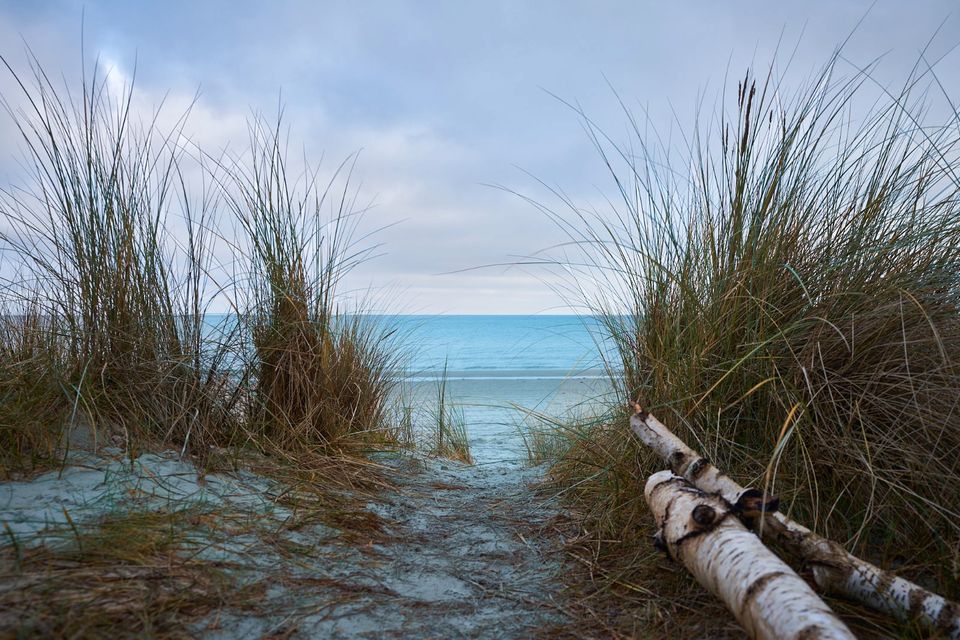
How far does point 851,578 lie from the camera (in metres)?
1.35

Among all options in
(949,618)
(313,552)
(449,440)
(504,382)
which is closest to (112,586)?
(313,552)

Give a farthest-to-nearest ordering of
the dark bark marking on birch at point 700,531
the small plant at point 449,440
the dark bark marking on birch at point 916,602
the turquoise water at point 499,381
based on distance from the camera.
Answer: the small plant at point 449,440
the turquoise water at point 499,381
the dark bark marking on birch at point 700,531
the dark bark marking on birch at point 916,602

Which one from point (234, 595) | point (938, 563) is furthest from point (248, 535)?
point (938, 563)

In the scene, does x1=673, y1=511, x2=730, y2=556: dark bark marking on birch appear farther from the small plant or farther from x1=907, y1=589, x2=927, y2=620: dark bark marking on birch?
the small plant

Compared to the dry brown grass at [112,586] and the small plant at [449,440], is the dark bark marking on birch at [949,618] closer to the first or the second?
the dry brown grass at [112,586]

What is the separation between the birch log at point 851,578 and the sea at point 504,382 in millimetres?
1203

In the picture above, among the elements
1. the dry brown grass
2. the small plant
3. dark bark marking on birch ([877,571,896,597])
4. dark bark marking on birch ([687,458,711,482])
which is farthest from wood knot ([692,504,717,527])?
the small plant

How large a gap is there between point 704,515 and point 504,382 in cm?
1006

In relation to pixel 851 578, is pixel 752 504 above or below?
above

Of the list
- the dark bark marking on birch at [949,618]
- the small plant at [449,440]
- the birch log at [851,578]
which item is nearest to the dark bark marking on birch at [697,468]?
the birch log at [851,578]

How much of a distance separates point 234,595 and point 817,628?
1.24 metres

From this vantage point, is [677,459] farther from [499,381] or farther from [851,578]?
[499,381]

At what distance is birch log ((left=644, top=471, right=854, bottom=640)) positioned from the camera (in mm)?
1046

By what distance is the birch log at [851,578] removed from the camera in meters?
1.24
